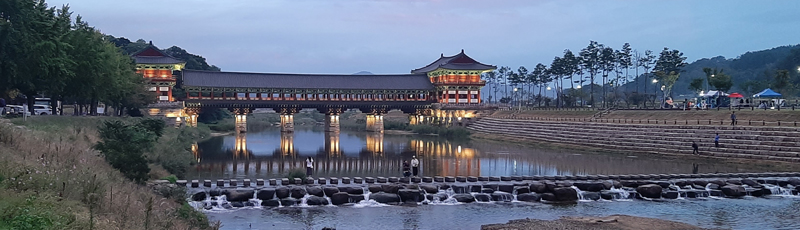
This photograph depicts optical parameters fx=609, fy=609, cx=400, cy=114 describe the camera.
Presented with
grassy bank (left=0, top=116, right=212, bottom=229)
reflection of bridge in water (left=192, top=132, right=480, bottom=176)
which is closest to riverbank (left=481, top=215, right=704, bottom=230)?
grassy bank (left=0, top=116, right=212, bottom=229)

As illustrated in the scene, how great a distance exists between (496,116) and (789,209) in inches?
2479

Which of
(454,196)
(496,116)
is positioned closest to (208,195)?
(454,196)

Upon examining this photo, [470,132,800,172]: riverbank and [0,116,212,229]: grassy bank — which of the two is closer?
[0,116,212,229]: grassy bank

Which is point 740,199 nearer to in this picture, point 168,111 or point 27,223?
point 27,223

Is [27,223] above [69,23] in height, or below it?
below

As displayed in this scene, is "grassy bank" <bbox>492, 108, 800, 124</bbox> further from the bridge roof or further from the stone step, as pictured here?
the bridge roof

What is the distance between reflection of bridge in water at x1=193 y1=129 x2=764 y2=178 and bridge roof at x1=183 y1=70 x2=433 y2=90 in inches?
954

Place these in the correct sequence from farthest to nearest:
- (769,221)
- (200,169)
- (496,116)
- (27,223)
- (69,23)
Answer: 1. (496,116)
2. (69,23)
3. (200,169)
4. (769,221)
5. (27,223)

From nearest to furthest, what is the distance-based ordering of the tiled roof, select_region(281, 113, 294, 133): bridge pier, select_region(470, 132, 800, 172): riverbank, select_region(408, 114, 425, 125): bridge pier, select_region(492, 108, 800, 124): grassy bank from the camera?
select_region(470, 132, 800, 172): riverbank < select_region(492, 108, 800, 124): grassy bank < the tiled roof < select_region(281, 113, 294, 133): bridge pier < select_region(408, 114, 425, 125): bridge pier

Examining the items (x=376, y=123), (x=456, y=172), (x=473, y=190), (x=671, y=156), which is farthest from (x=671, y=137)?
(x=376, y=123)

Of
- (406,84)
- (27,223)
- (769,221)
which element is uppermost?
(406,84)

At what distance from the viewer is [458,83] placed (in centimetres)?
9406

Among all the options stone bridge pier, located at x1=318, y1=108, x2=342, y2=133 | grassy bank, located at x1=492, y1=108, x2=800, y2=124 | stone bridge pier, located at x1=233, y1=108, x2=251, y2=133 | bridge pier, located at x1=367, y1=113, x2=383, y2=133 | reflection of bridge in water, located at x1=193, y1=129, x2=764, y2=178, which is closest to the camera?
reflection of bridge in water, located at x1=193, y1=129, x2=764, y2=178

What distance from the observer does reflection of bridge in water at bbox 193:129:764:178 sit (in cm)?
Answer: 4123
